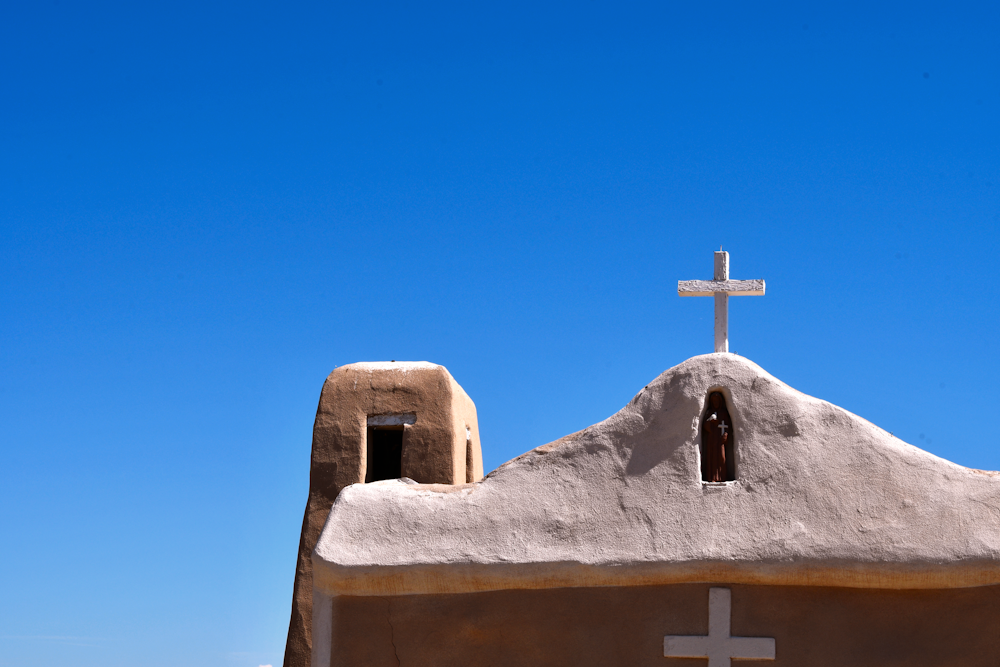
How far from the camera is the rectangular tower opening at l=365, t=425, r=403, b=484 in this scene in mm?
13852

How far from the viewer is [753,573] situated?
909 cm

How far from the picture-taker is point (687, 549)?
30.2 ft

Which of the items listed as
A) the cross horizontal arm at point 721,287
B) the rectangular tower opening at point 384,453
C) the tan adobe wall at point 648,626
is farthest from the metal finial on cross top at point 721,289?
the rectangular tower opening at point 384,453

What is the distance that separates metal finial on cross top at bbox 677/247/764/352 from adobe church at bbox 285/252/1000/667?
57cm

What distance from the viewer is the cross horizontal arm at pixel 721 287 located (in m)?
10.5

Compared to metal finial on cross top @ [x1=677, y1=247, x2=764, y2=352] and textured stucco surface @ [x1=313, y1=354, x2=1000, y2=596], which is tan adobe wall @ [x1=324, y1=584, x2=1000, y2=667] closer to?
textured stucco surface @ [x1=313, y1=354, x2=1000, y2=596]

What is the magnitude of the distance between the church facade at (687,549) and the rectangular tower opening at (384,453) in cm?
382

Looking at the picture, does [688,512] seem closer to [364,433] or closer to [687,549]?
[687,549]

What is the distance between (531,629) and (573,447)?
161 cm

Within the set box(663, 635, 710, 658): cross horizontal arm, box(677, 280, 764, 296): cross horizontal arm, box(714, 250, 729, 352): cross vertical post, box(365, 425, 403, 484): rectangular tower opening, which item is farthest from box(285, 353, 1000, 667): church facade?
box(365, 425, 403, 484): rectangular tower opening

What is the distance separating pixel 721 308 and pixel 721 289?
0.60 feet

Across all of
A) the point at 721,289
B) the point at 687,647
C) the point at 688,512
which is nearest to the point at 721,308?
the point at 721,289

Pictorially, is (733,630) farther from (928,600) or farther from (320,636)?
(320,636)

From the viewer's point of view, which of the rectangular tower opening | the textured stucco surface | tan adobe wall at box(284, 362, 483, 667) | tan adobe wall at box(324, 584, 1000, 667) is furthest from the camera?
the rectangular tower opening
